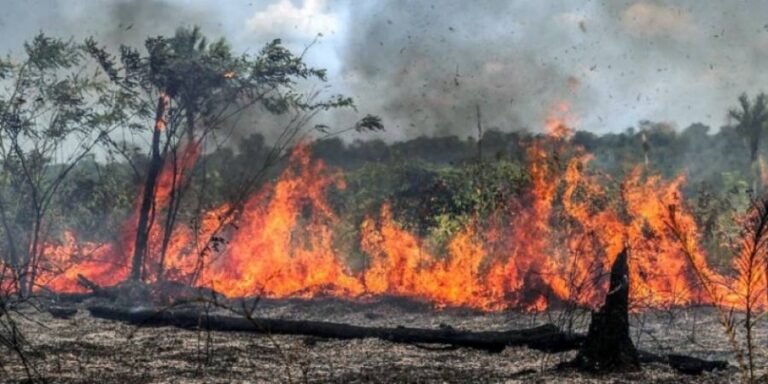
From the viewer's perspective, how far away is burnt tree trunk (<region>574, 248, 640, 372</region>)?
347 inches

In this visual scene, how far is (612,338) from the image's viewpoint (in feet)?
29.2

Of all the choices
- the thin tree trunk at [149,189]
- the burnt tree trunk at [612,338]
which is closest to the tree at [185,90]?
the thin tree trunk at [149,189]

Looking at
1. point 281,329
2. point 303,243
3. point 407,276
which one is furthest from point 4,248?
point 281,329

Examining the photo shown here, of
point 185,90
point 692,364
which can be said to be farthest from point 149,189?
point 692,364

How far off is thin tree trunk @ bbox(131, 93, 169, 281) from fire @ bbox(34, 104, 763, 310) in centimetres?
66

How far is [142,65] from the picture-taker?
2041 cm

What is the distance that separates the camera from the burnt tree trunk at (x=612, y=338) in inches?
347

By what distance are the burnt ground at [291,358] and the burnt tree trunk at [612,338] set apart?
0.23 metres

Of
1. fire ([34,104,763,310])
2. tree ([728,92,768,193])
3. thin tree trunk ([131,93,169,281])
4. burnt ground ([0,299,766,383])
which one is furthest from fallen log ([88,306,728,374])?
tree ([728,92,768,193])

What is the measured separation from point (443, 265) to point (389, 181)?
1341 centimetres

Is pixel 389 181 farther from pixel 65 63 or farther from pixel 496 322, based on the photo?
pixel 496 322

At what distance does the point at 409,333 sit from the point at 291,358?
79.0 inches

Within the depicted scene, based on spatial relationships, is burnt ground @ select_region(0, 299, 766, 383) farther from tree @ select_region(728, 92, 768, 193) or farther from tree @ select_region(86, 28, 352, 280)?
tree @ select_region(728, 92, 768, 193)

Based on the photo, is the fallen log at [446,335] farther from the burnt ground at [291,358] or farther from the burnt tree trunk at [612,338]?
the burnt tree trunk at [612,338]
